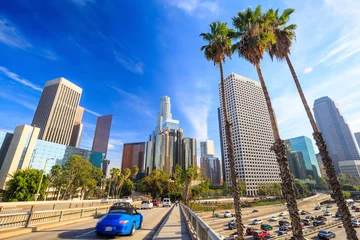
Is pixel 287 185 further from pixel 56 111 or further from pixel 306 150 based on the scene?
pixel 306 150

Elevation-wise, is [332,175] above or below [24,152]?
below

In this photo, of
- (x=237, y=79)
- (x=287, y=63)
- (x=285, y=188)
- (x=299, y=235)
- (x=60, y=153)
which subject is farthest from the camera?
(x=237, y=79)

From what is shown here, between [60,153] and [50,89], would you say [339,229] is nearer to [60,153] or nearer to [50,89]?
[60,153]

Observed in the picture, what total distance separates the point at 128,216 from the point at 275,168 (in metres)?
175

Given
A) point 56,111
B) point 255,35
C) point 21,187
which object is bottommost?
point 21,187

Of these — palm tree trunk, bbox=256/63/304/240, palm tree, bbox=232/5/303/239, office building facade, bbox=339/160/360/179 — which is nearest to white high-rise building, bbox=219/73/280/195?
office building facade, bbox=339/160/360/179

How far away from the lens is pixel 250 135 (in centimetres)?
15300

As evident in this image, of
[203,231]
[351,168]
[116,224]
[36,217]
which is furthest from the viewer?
[351,168]

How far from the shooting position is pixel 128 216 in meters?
8.67

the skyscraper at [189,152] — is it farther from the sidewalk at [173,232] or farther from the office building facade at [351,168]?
the sidewalk at [173,232]

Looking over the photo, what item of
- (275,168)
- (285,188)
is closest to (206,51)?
(285,188)

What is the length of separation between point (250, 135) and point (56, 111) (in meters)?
182

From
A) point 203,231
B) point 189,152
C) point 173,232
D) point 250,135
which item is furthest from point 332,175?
point 189,152

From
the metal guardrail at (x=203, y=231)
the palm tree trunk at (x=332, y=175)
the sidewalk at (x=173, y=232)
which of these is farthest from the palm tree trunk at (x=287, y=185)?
the sidewalk at (x=173, y=232)
